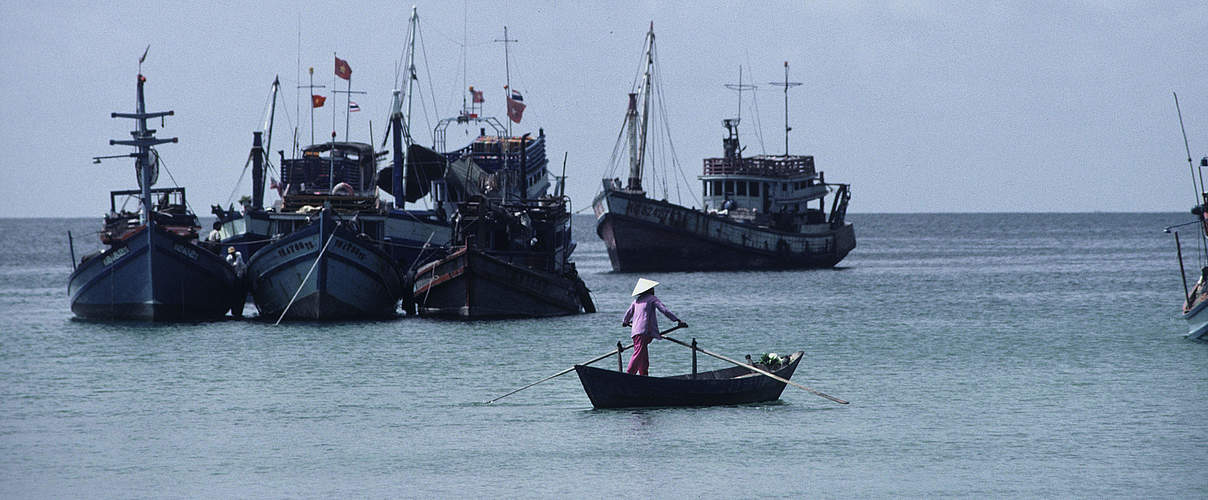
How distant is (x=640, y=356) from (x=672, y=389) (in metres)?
0.77

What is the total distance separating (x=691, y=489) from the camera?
18.1m

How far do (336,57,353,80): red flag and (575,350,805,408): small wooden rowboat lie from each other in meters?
32.2

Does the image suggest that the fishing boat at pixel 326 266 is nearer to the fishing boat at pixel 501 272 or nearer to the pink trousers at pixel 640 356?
the fishing boat at pixel 501 272

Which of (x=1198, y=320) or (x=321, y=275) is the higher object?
(x=321, y=275)

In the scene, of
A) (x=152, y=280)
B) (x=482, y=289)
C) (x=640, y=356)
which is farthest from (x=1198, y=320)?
(x=152, y=280)

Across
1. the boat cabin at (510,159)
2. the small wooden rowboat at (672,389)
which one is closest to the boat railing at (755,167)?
the boat cabin at (510,159)

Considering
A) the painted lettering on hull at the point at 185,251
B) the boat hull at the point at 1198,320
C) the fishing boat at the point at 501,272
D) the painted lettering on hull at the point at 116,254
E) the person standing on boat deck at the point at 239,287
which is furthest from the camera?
the person standing on boat deck at the point at 239,287

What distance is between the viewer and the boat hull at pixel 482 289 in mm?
40625

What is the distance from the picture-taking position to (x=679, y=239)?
234 ft

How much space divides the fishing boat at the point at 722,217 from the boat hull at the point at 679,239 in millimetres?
49

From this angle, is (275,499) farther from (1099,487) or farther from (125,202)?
(125,202)

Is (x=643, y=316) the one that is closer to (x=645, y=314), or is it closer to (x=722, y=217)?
(x=645, y=314)

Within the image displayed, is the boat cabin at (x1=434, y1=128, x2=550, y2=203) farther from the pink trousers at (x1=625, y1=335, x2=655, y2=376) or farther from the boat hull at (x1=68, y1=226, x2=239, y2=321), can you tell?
the pink trousers at (x1=625, y1=335, x2=655, y2=376)

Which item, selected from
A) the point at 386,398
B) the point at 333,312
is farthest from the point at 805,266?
the point at 386,398
